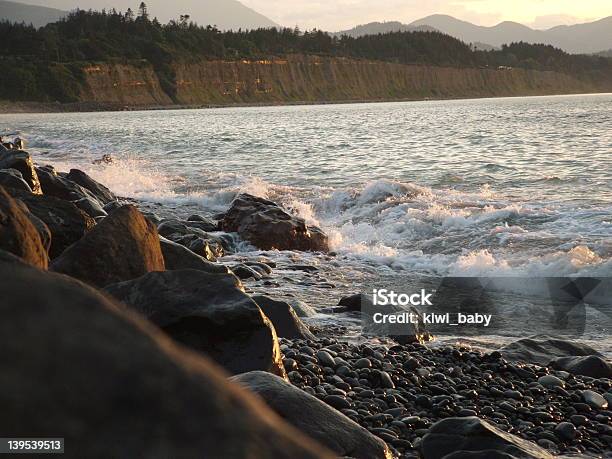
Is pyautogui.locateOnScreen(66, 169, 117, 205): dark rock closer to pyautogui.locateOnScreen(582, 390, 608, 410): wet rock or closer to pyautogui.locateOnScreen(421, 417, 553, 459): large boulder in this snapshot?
pyautogui.locateOnScreen(582, 390, 608, 410): wet rock

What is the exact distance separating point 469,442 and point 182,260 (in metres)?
3.86

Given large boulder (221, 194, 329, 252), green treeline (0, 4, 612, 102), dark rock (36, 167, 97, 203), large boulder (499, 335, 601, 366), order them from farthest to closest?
green treeline (0, 4, 612, 102)
large boulder (221, 194, 329, 252)
dark rock (36, 167, 97, 203)
large boulder (499, 335, 601, 366)

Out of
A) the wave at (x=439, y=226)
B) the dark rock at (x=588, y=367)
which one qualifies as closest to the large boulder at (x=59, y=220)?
the dark rock at (x=588, y=367)

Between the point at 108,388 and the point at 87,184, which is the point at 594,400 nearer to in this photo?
the point at 108,388

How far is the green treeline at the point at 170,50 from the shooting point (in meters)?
102

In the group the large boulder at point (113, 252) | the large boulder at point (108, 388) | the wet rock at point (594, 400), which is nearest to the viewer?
the large boulder at point (108, 388)

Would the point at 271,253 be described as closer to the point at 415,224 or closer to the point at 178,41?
the point at 415,224

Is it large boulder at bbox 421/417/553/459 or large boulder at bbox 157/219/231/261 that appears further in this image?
large boulder at bbox 157/219/231/261

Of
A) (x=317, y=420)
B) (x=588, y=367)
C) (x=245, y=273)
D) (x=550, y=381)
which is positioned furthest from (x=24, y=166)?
(x=317, y=420)

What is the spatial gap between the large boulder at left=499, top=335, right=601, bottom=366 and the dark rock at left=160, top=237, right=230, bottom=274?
274cm

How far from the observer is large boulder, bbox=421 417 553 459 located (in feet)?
11.9

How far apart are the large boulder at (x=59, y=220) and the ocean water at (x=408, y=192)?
258 cm

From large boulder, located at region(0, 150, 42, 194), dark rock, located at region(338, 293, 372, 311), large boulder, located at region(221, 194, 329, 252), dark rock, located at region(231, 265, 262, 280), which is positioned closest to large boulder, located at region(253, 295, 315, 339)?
dark rock, located at region(338, 293, 372, 311)
